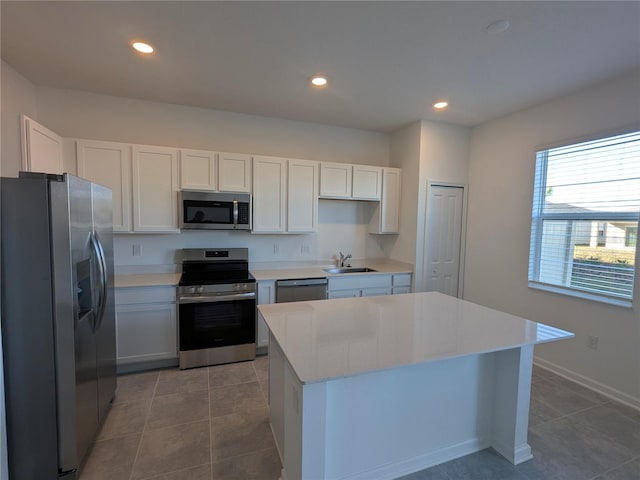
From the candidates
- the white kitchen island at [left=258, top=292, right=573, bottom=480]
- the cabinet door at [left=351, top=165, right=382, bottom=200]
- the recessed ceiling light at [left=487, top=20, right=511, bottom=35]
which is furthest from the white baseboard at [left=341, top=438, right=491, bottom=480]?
the cabinet door at [left=351, top=165, right=382, bottom=200]

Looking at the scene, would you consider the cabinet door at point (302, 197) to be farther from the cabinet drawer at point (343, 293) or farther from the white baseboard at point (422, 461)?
the white baseboard at point (422, 461)

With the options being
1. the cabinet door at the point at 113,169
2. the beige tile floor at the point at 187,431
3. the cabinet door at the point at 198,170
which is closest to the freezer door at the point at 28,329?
the beige tile floor at the point at 187,431

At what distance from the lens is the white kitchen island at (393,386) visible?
1.36 meters

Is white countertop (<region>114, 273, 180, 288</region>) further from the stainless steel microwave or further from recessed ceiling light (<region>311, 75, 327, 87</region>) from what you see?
recessed ceiling light (<region>311, 75, 327, 87</region>)

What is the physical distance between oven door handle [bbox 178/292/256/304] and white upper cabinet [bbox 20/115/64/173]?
5.27 ft

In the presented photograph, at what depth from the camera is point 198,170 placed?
3174mm

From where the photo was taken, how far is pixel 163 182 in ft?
10.1

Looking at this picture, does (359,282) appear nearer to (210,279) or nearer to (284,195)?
(284,195)

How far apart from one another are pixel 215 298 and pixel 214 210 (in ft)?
3.13

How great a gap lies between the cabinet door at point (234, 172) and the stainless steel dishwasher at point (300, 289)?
1142mm

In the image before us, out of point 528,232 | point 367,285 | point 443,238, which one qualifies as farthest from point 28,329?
point 528,232

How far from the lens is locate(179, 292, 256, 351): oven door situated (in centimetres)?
288

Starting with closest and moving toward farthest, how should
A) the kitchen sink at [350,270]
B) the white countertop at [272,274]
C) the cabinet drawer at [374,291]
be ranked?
the white countertop at [272,274], the cabinet drawer at [374,291], the kitchen sink at [350,270]

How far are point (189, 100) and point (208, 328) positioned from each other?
95.4 inches
